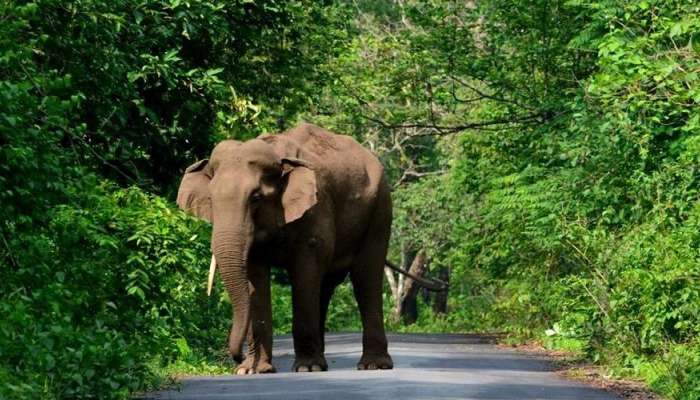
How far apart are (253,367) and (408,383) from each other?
2867 mm

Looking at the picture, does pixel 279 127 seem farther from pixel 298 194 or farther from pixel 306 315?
pixel 298 194

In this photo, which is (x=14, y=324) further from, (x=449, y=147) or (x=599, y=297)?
(x=449, y=147)

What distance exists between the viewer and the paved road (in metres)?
14.6

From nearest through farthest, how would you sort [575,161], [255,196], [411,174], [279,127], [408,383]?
[408,383]
[255,196]
[575,161]
[279,127]
[411,174]

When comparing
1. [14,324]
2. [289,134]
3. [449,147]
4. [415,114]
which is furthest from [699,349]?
[449,147]

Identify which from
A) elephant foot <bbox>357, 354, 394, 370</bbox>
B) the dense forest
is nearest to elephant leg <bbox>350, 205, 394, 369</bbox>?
elephant foot <bbox>357, 354, 394, 370</bbox>

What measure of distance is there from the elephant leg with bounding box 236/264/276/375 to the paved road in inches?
10.5

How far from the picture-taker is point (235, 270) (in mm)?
17547

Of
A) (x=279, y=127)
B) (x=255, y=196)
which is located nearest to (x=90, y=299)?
(x=255, y=196)

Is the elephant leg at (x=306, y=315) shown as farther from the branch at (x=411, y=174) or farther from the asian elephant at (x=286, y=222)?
the branch at (x=411, y=174)

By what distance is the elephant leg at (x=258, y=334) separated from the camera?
18047 mm

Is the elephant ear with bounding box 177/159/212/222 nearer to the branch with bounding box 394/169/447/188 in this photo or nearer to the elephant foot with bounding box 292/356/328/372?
the elephant foot with bounding box 292/356/328/372

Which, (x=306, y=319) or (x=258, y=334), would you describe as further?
(x=306, y=319)

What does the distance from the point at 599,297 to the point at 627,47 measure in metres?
3.16
